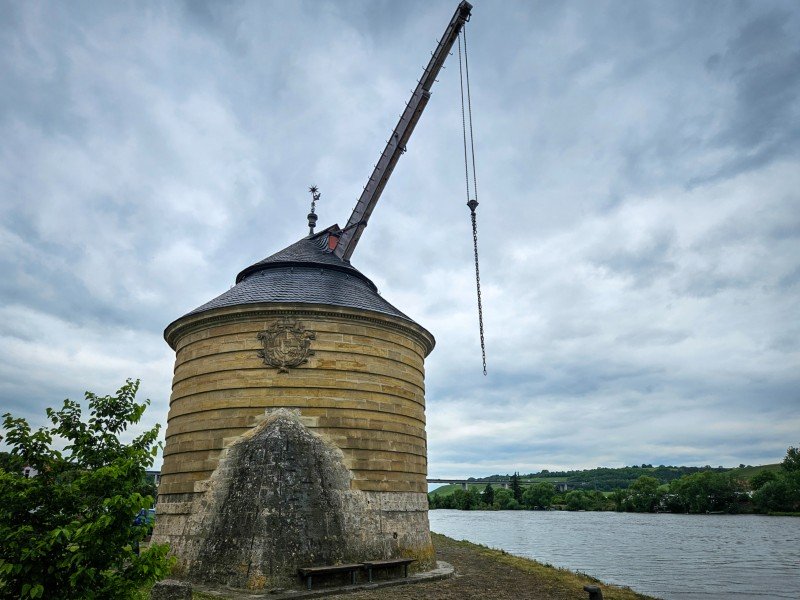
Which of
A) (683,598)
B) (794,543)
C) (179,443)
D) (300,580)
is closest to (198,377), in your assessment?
(179,443)

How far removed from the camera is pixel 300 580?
11.5 metres

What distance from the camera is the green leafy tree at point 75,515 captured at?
4.80 meters

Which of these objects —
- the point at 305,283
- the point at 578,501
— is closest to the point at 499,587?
the point at 305,283

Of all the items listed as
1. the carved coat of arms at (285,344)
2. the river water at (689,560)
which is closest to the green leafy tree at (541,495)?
the river water at (689,560)

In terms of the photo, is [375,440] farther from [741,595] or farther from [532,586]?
[741,595]

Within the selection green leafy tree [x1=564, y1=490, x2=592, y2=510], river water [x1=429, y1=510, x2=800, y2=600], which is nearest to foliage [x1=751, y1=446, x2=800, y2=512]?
river water [x1=429, y1=510, x2=800, y2=600]

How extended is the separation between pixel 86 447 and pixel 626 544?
Answer: 108ft

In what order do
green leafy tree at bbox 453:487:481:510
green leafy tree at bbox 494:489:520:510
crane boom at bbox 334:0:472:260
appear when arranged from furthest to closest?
green leafy tree at bbox 453:487:481:510 → green leafy tree at bbox 494:489:520:510 → crane boom at bbox 334:0:472:260

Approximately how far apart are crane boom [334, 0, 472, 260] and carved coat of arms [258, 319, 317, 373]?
5.07m

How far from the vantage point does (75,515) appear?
524cm

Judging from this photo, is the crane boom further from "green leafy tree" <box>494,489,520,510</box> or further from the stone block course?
"green leafy tree" <box>494,489,520,510</box>

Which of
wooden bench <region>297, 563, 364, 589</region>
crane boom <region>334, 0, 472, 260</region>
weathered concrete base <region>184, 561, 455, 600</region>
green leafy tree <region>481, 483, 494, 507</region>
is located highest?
crane boom <region>334, 0, 472, 260</region>

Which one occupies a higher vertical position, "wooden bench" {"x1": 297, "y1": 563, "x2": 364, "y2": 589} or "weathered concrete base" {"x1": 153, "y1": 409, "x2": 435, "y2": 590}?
"weathered concrete base" {"x1": 153, "y1": 409, "x2": 435, "y2": 590}

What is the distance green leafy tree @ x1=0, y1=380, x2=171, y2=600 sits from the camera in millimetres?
4805
